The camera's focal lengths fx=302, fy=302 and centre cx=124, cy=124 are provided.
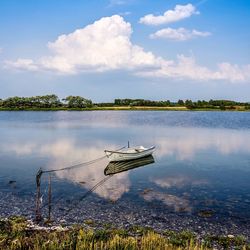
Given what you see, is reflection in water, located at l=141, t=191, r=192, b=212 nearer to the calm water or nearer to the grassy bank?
the calm water

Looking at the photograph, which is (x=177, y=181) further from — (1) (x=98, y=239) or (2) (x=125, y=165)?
(1) (x=98, y=239)

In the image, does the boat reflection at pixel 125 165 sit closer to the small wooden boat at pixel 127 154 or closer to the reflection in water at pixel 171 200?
the small wooden boat at pixel 127 154

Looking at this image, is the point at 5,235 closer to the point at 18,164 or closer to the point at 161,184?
the point at 161,184

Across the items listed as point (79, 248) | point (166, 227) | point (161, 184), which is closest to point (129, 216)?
point (166, 227)

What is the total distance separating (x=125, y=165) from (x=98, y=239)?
2243 centimetres

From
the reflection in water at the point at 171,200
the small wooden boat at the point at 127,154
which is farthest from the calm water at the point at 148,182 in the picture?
the small wooden boat at the point at 127,154

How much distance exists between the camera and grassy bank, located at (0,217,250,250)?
13766 millimetres

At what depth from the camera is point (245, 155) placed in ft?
148

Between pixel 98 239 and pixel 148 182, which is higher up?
pixel 98 239

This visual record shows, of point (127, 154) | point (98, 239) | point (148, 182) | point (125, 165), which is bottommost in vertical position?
point (148, 182)

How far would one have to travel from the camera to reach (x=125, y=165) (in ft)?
124

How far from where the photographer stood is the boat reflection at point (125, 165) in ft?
114

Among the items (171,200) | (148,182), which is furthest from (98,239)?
(148,182)

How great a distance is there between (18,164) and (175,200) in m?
22.2
